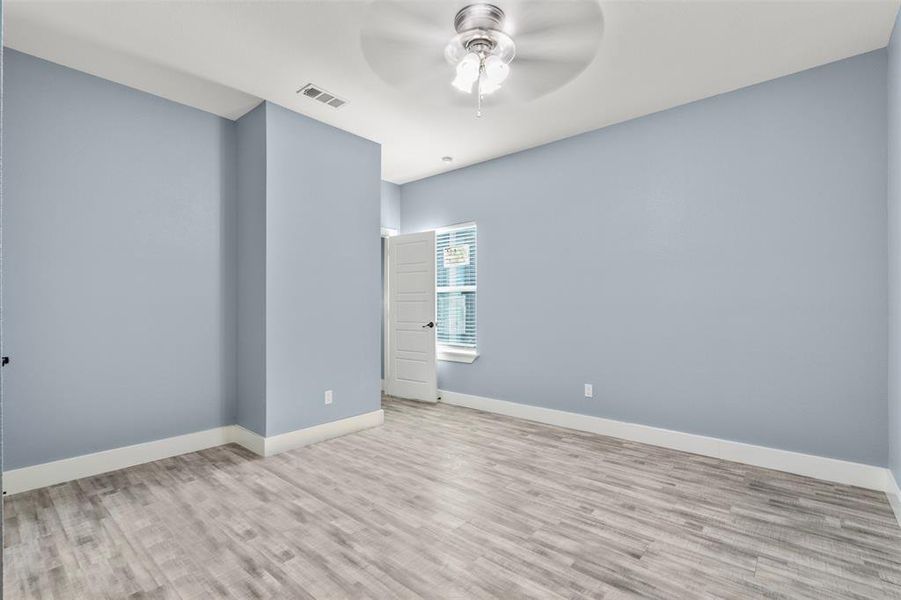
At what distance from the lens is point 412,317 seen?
578 cm

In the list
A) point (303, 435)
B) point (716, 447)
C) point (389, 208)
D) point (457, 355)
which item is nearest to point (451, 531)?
point (303, 435)

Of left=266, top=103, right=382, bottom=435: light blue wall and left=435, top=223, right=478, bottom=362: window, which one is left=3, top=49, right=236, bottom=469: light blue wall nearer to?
left=266, top=103, right=382, bottom=435: light blue wall

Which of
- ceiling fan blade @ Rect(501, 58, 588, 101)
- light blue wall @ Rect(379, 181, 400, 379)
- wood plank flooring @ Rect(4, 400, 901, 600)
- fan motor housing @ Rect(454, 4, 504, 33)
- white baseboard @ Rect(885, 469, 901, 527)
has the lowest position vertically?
wood plank flooring @ Rect(4, 400, 901, 600)

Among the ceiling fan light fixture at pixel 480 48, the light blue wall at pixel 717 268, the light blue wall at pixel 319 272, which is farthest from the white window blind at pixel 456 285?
the ceiling fan light fixture at pixel 480 48

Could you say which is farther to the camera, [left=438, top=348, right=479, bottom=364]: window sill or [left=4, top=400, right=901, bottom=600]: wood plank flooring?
[left=438, top=348, right=479, bottom=364]: window sill

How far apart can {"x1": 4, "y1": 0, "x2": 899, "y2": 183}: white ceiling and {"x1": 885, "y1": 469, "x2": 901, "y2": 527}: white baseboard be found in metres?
2.83

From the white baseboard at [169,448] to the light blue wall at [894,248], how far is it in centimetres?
390

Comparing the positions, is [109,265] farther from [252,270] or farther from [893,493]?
[893,493]

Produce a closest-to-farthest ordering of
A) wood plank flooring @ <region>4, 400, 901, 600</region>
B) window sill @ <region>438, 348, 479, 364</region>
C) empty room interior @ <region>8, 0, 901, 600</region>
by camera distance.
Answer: wood plank flooring @ <region>4, 400, 901, 600</region> → empty room interior @ <region>8, 0, 901, 600</region> → window sill @ <region>438, 348, 479, 364</region>

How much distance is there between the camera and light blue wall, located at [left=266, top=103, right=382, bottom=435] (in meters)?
3.89

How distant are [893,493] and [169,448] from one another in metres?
5.06

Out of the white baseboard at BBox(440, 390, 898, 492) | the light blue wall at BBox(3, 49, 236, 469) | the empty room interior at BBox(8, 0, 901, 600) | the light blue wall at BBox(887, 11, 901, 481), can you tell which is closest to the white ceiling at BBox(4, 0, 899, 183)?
the empty room interior at BBox(8, 0, 901, 600)

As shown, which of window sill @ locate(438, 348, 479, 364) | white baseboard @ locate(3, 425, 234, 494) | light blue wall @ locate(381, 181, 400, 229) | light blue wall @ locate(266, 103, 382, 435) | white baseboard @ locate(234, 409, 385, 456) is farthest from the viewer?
light blue wall @ locate(381, 181, 400, 229)

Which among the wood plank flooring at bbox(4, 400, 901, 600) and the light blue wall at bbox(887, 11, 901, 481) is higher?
the light blue wall at bbox(887, 11, 901, 481)
